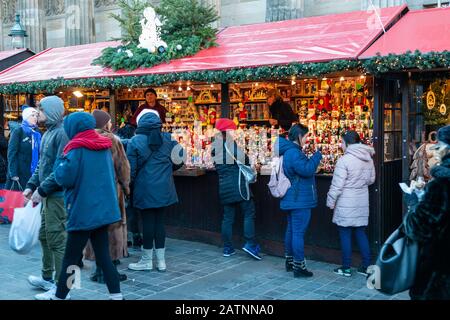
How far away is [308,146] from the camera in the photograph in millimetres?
8523

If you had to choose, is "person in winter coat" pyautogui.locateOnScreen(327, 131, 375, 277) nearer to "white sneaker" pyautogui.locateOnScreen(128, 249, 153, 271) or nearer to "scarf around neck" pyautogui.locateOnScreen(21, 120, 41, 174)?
"white sneaker" pyautogui.locateOnScreen(128, 249, 153, 271)

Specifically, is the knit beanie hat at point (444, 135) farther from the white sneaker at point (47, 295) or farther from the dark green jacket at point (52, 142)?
the white sneaker at point (47, 295)

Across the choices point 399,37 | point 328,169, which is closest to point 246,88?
point 328,169

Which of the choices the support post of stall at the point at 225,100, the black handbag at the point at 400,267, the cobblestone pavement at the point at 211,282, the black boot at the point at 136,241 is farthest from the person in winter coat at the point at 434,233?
the black boot at the point at 136,241

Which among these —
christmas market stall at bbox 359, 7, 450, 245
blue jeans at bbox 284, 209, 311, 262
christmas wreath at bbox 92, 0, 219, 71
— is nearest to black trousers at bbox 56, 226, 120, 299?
blue jeans at bbox 284, 209, 311, 262

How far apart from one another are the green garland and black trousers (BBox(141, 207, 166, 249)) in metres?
2.22

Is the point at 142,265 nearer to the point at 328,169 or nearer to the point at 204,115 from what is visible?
the point at 328,169

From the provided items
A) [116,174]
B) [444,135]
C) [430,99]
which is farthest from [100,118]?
[430,99]

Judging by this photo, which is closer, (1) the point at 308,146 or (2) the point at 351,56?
(2) the point at 351,56

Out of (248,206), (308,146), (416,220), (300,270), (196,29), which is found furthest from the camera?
(196,29)

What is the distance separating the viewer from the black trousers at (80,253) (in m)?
4.99

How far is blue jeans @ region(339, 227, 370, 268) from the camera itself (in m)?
6.49

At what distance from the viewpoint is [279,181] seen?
660 centimetres

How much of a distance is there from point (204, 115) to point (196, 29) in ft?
5.48
